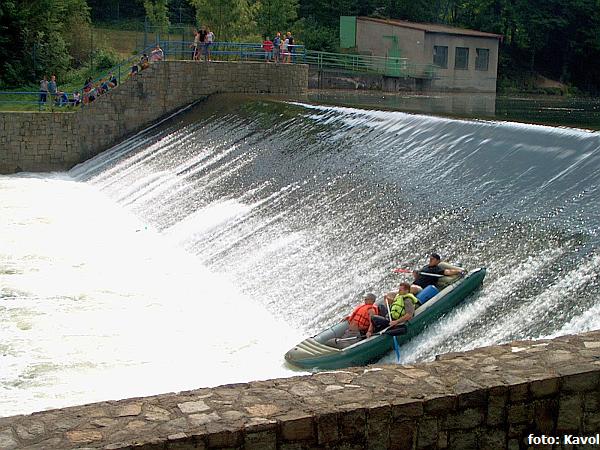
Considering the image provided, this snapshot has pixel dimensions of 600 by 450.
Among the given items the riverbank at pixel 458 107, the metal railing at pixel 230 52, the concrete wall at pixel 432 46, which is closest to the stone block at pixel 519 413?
the riverbank at pixel 458 107

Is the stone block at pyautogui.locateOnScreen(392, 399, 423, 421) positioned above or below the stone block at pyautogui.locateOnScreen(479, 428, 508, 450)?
above

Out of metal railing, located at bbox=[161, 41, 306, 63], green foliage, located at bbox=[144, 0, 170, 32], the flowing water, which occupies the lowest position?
the flowing water

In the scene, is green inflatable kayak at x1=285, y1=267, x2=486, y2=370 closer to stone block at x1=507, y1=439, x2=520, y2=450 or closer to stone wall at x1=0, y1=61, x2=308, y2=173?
stone block at x1=507, y1=439, x2=520, y2=450

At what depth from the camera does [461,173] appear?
16.6 metres

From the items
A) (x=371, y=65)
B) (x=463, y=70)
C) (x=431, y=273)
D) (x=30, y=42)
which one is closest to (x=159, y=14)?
(x=30, y=42)

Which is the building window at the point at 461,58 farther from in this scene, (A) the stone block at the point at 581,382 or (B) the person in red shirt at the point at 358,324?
(A) the stone block at the point at 581,382

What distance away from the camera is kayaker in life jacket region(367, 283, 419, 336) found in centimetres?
1164

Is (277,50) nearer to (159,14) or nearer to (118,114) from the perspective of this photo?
(118,114)

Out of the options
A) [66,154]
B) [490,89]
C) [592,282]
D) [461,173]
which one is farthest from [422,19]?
[592,282]

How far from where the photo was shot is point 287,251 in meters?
16.1

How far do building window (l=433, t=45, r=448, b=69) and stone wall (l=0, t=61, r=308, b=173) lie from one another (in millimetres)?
17485

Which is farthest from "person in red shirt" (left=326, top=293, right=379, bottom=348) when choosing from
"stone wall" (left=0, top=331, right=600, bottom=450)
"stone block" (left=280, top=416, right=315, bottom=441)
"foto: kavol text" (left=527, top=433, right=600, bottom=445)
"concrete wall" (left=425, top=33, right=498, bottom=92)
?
"concrete wall" (left=425, top=33, right=498, bottom=92)

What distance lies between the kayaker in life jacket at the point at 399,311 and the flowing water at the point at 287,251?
331mm

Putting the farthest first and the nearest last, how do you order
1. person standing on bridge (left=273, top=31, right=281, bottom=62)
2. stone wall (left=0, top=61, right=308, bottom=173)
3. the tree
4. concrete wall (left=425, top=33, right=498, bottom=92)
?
concrete wall (left=425, top=33, right=498, bottom=92)
the tree
person standing on bridge (left=273, top=31, right=281, bottom=62)
stone wall (left=0, top=61, right=308, bottom=173)
